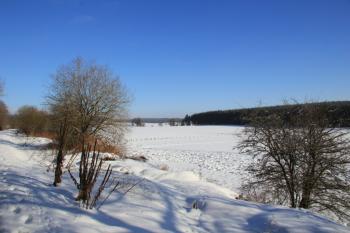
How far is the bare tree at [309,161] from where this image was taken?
11695 millimetres

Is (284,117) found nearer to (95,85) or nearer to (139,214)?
(139,214)

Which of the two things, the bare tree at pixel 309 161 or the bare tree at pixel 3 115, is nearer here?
the bare tree at pixel 309 161

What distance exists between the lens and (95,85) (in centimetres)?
2770

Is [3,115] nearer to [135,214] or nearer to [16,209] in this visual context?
[16,209]

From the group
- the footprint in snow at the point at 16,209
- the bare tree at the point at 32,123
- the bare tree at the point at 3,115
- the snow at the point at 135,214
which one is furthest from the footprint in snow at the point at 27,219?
the bare tree at the point at 3,115

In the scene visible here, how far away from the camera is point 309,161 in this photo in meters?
11.9

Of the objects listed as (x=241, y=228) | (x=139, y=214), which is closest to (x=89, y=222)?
(x=139, y=214)

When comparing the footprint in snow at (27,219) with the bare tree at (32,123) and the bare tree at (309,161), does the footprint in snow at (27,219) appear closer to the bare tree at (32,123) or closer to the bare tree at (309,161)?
the bare tree at (309,161)

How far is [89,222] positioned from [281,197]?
993 centimetres

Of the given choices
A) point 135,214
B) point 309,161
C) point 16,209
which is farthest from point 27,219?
point 309,161

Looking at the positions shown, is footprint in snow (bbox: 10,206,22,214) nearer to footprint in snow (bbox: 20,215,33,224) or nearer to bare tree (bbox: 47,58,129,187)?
footprint in snow (bbox: 20,215,33,224)

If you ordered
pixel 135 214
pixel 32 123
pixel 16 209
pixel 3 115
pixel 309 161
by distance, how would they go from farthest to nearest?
pixel 3 115, pixel 32 123, pixel 309 161, pixel 135 214, pixel 16 209

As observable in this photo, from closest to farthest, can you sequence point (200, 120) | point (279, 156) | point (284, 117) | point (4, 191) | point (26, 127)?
point (4, 191)
point (279, 156)
point (284, 117)
point (26, 127)
point (200, 120)

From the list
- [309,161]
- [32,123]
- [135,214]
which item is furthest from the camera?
[32,123]
